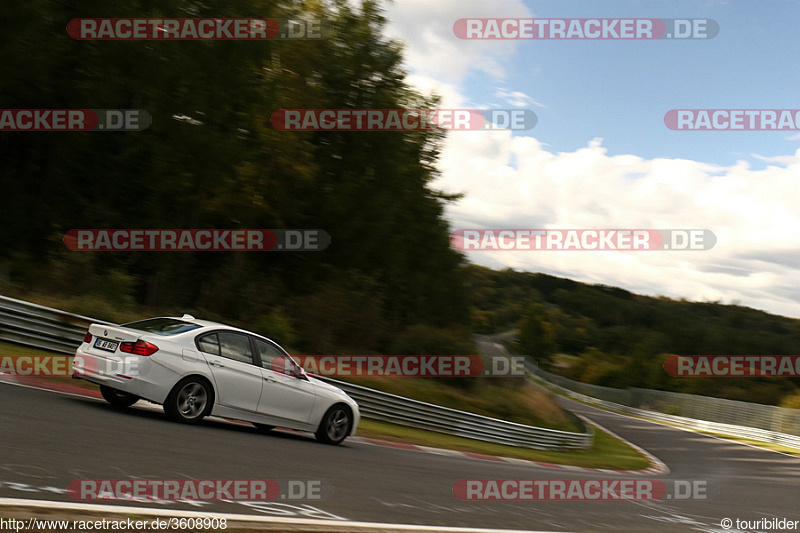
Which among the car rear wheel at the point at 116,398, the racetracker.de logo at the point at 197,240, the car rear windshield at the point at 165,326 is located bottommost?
the car rear wheel at the point at 116,398

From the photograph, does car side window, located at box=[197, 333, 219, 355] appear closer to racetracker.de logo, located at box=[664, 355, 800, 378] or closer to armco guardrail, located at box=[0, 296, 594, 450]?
armco guardrail, located at box=[0, 296, 594, 450]

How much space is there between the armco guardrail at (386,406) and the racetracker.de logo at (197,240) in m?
7.12

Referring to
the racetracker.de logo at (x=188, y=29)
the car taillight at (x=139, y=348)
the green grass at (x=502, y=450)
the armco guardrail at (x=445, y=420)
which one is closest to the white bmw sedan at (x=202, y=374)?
the car taillight at (x=139, y=348)

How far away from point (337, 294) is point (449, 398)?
5.77m

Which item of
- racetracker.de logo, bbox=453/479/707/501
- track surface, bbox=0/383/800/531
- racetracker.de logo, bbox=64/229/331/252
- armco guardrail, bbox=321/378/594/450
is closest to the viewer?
track surface, bbox=0/383/800/531

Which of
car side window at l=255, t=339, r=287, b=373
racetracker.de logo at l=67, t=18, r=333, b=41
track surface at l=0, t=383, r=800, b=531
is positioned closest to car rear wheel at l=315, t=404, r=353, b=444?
track surface at l=0, t=383, r=800, b=531

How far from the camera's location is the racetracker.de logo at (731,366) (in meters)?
67.9

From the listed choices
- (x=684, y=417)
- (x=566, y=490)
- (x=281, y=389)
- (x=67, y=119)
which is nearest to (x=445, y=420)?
(x=566, y=490)

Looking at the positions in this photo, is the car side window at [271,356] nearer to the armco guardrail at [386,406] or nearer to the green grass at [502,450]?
the armco guardrail at [386,406]

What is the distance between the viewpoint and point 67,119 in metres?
21.8

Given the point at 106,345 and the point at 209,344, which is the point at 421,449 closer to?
the point at 209,344

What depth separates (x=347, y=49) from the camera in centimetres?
2856

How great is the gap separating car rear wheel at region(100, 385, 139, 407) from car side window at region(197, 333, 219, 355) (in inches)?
49.7

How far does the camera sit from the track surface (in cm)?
616
